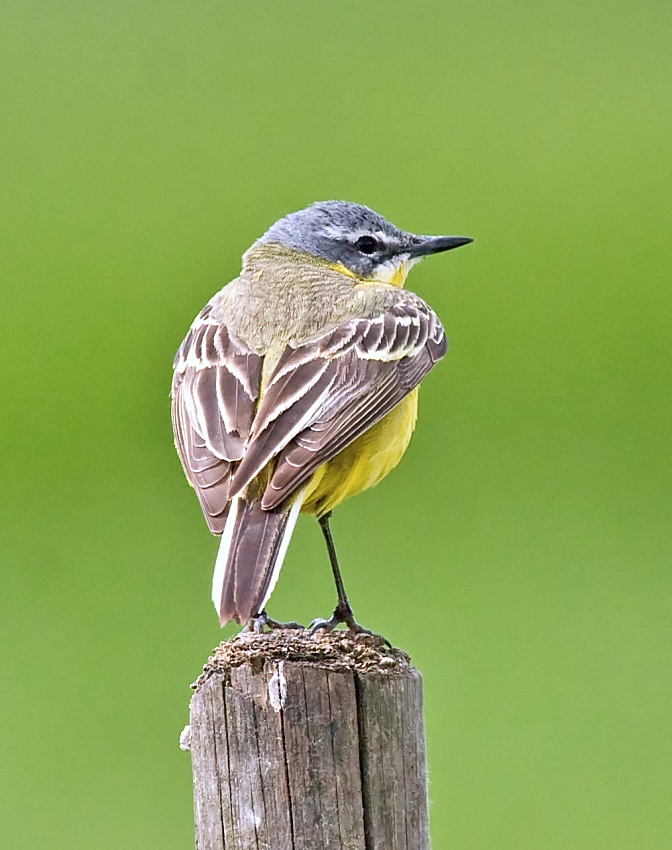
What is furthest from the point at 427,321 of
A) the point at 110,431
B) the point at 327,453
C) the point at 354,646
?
the point at 110,431

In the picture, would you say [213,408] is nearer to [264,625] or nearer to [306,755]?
[264,625]

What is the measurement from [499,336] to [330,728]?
5.97 meters

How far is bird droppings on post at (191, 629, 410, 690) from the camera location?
14.0ft

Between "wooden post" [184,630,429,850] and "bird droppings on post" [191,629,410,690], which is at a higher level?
"bird droppings on post" [191,629,410,690]

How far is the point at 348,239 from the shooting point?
7051 mm

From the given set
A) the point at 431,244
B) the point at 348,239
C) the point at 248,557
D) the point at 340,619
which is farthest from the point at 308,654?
the point at 431,244

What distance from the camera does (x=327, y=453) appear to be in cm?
520

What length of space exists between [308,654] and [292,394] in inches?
51.6

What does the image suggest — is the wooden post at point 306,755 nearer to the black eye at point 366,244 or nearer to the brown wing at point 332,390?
the brown wing at point 332,390

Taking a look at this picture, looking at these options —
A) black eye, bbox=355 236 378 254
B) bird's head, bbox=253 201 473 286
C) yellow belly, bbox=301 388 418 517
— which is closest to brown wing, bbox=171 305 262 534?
yellow belly, bbox=301 388 418 517

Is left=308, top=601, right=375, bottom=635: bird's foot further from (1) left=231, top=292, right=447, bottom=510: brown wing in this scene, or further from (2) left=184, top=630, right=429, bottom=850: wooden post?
(2) left=184, top=630, right=429, bottom=850: wooden post

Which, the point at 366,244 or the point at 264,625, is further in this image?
the point at 366,244

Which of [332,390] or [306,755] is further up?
[332,390]

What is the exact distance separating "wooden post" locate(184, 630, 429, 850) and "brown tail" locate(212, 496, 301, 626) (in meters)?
0.25
